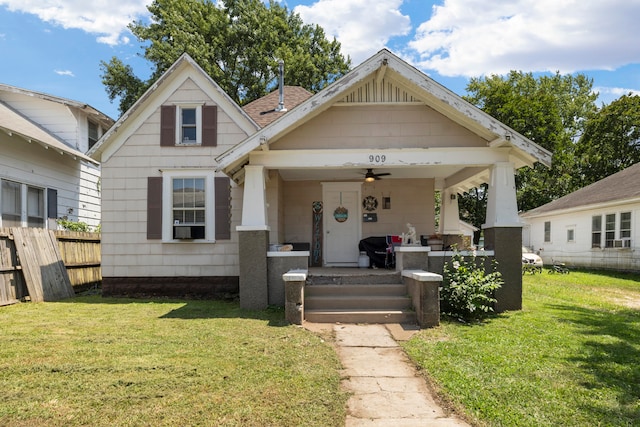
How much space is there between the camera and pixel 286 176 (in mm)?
10648

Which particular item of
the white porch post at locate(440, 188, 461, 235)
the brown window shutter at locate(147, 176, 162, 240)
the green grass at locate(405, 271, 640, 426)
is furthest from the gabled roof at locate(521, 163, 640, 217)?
the brown window shutter at locate(147, 176, 162, 240)

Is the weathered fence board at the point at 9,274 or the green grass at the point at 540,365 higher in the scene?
the weathered fence board at the point at 9,274

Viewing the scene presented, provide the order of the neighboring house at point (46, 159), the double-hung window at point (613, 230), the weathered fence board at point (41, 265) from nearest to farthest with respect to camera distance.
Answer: the weathered fence board at point (41, 265) < the neighboring house at point (46, 159) < the double-hung window at point (613, 230)

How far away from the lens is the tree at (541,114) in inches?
1093

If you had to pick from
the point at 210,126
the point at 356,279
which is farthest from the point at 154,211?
the point at 356,279

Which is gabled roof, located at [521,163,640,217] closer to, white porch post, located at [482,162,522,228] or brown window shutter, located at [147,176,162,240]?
white porch post, located at [482,162,522,228]

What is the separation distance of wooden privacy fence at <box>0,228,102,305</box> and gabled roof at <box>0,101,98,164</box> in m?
2.36

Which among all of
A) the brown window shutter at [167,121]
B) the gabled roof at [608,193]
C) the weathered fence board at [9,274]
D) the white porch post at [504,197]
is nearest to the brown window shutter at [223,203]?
the brown window shutter at [167,121]

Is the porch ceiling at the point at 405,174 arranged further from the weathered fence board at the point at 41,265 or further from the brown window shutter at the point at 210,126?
the weathered fence board at the point at 41,265

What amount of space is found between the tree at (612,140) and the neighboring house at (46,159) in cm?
3063

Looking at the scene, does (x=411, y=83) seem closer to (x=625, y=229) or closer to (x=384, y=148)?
(x=384, y=148)

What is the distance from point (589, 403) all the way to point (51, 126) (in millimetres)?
15230

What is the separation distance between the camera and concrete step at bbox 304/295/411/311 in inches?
294

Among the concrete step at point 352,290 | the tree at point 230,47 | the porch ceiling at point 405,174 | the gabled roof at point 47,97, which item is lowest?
the concrete step at point 352,290
